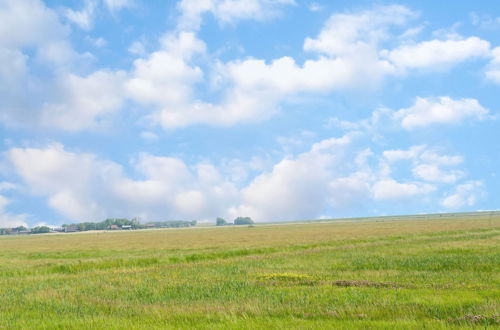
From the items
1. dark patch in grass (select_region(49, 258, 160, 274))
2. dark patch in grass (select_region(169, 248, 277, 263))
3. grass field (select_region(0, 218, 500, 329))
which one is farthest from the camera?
dark patch in grass (select_region(169, 248, 277, 263))

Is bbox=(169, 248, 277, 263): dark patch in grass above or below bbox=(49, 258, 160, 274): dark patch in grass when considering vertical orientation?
below

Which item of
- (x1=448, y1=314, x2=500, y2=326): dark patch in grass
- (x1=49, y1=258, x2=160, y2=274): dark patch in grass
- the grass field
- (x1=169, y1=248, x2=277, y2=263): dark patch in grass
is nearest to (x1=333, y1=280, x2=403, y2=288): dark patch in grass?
the grass field

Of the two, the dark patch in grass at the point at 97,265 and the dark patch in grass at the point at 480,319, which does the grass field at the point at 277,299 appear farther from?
the dark patch in grass at the point at 97,265

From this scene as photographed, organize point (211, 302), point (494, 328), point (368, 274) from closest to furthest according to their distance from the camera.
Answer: point (494, 328)
point (211, 302)
point (368, 274)

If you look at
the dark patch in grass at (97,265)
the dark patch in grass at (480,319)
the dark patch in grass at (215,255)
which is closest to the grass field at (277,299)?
the dark patch in grass at (480,319)

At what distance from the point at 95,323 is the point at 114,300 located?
4.28 m

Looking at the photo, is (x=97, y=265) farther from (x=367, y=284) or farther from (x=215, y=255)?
(x=367, y=284)

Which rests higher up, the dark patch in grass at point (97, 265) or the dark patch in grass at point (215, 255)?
the dark patch in grass at point (97, 265)

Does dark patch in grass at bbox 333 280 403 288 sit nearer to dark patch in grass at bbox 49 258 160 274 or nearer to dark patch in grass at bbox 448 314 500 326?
dark patch in grass at bbox 448 314 500 326

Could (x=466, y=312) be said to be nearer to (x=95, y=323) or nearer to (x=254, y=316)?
(x=254, y=316)

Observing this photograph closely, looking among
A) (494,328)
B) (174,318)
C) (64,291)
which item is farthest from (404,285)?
(64,291)

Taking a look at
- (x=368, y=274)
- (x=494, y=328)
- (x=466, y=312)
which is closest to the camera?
(x=494, y=328)

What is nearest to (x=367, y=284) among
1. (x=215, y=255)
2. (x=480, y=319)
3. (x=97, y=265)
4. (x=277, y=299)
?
(x=277, y=299)

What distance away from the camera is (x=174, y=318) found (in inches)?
495
